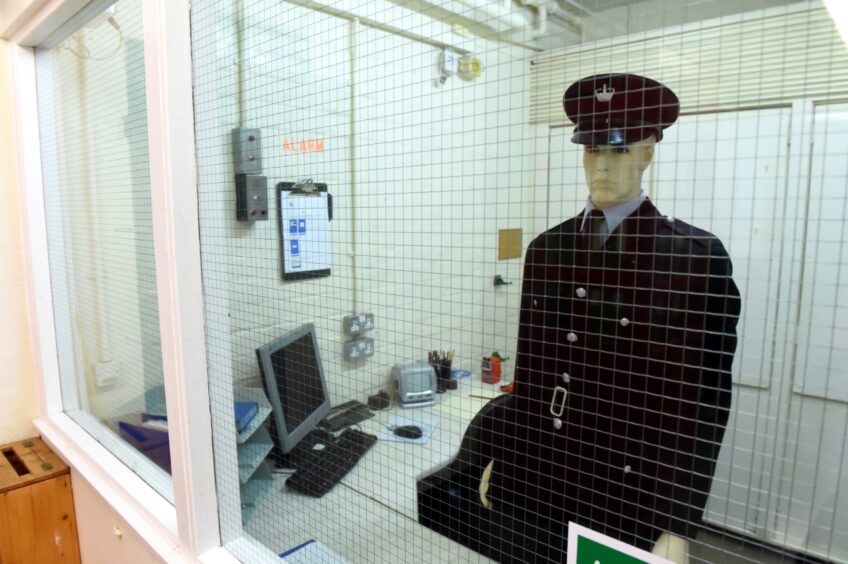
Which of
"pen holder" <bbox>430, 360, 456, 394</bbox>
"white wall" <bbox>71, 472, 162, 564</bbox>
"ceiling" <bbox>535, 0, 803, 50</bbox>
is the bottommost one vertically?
"white wall" <bbox>71, 472, 162, 564</bbox>

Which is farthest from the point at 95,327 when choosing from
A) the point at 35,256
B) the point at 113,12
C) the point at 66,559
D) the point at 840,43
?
the point at 840,43

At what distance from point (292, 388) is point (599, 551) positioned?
2.87ft

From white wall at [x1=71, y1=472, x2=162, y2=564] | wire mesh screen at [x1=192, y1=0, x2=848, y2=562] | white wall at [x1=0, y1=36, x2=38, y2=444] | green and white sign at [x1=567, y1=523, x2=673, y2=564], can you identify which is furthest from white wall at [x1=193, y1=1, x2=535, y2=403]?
white wall at [x1=0, y1=36, x2=38, y2=444]

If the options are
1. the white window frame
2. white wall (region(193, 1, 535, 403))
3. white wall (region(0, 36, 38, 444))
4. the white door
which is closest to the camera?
the white door

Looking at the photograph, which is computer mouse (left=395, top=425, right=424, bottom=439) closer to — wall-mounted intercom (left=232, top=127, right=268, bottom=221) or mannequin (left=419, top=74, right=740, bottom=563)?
mannequin (left=419, top=74, right=740, bottom=563)

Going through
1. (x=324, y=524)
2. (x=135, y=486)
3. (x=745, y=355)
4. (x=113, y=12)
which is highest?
(x=113, y=12)

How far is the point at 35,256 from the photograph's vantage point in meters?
1.83

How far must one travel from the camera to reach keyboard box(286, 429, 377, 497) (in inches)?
43.5

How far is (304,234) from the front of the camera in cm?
128

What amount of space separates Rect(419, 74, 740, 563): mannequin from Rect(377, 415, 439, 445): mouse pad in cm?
29

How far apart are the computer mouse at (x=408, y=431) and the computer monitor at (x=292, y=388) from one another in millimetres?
284

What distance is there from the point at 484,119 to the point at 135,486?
1380mm

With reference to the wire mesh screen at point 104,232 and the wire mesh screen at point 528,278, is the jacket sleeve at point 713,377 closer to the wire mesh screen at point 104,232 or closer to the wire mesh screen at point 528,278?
the wire mesh screen at point 528,278

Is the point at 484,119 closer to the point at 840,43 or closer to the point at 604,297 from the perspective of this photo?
the point at 604,297
